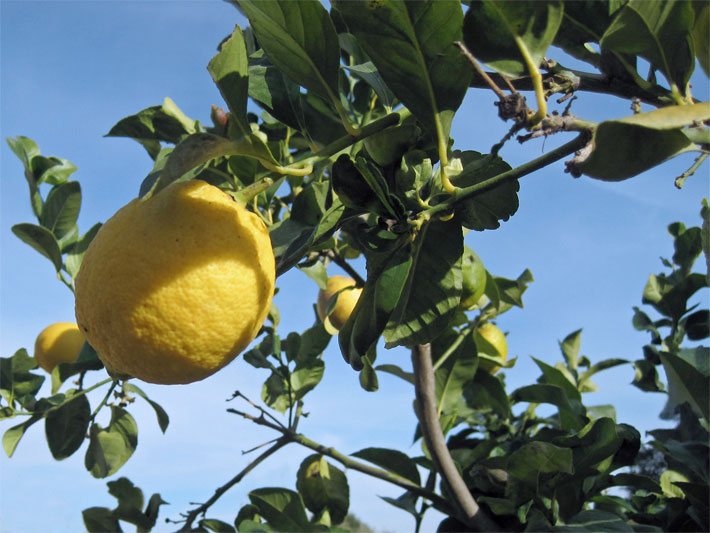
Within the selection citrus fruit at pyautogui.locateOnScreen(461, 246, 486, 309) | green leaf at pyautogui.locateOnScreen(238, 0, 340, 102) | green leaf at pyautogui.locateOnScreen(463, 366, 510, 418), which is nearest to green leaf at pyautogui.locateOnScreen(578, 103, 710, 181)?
green leaf at pyautogui.locateOnScreen(238, 0, 340, 102)

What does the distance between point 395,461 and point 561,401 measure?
1.30 ft

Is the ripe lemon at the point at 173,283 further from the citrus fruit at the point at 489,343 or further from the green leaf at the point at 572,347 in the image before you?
the green leaf at the point at 572,347

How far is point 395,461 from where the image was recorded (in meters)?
1.58

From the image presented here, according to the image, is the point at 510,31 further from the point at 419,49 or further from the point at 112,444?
the point at 112,444

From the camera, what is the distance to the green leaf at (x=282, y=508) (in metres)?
1.50

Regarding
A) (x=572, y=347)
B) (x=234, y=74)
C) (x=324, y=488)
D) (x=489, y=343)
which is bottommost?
(x=324, y=488)

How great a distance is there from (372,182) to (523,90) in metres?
0.21

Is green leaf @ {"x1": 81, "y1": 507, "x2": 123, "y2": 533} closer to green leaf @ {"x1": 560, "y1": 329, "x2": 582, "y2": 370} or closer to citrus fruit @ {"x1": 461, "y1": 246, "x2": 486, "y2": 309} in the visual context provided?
citrus fruit @ {"x1": 461, "y1": 246, "x2": 486, "y2": 309}

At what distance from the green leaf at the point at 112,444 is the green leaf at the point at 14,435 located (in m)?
0.14

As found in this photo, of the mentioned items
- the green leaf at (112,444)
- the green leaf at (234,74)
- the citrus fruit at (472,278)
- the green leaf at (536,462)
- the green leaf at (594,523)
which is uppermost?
the citrus fruit at (472,278)

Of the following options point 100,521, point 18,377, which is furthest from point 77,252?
point 100,521

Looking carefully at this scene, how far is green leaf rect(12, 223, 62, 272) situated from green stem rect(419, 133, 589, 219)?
103 centimetres

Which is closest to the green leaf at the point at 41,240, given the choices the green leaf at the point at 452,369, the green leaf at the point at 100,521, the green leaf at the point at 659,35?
the green leaf at the point at 100,521

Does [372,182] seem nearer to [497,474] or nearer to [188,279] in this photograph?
[188,279]
